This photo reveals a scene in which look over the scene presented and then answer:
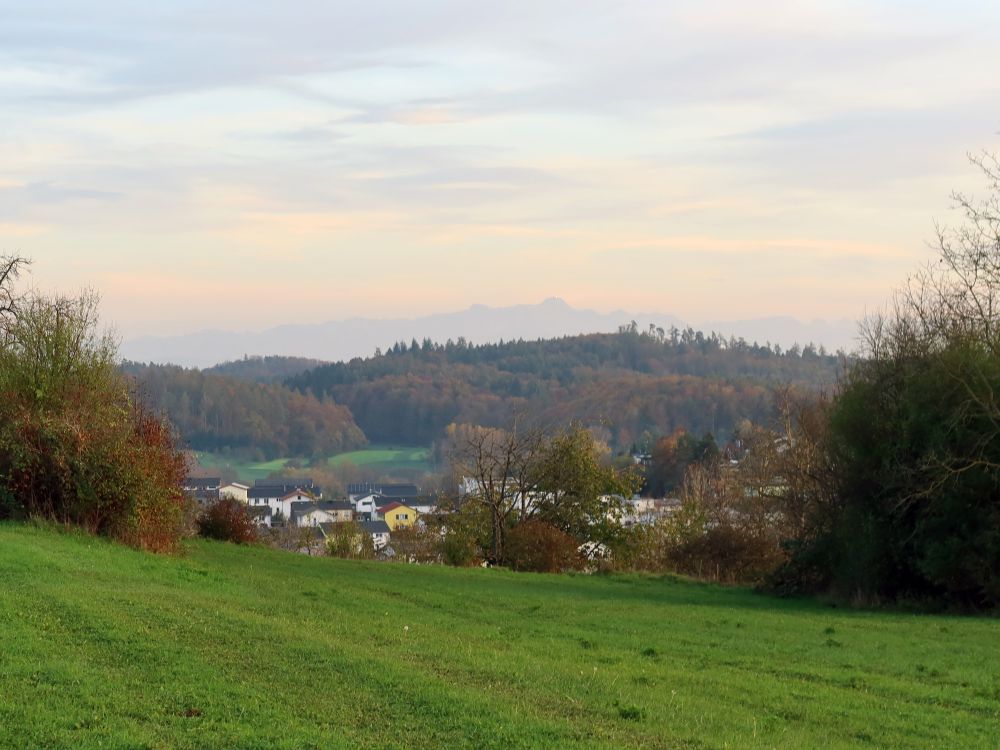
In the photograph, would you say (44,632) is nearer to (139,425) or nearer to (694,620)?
(694,620)

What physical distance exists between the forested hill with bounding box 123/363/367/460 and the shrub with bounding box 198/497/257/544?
4977 inches

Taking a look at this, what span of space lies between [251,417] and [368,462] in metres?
19.7

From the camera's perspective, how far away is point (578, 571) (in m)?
40.9

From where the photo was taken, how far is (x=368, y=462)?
17738 centimetres

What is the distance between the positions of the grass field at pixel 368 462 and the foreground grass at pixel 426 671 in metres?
143

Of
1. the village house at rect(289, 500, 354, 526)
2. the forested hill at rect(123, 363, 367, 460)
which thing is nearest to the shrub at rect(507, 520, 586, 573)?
the village house at rect(289, 500, 354, 526)

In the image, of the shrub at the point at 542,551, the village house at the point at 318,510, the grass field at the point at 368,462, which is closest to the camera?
the shrub at the point at 542,551

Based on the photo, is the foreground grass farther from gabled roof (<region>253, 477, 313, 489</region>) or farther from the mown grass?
the mown grass

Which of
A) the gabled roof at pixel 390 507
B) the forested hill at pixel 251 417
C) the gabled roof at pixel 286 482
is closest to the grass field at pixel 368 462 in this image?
the forested hill at pixel 251 417

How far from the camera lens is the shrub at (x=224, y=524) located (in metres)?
37.8

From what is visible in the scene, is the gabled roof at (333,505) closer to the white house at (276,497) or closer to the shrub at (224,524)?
the white house at (276,497)

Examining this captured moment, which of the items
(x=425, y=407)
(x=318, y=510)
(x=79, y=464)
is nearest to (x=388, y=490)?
(x=318, y=510)

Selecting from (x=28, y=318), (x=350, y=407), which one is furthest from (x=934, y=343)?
(x=350, y=407)

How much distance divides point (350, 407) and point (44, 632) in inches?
7265
